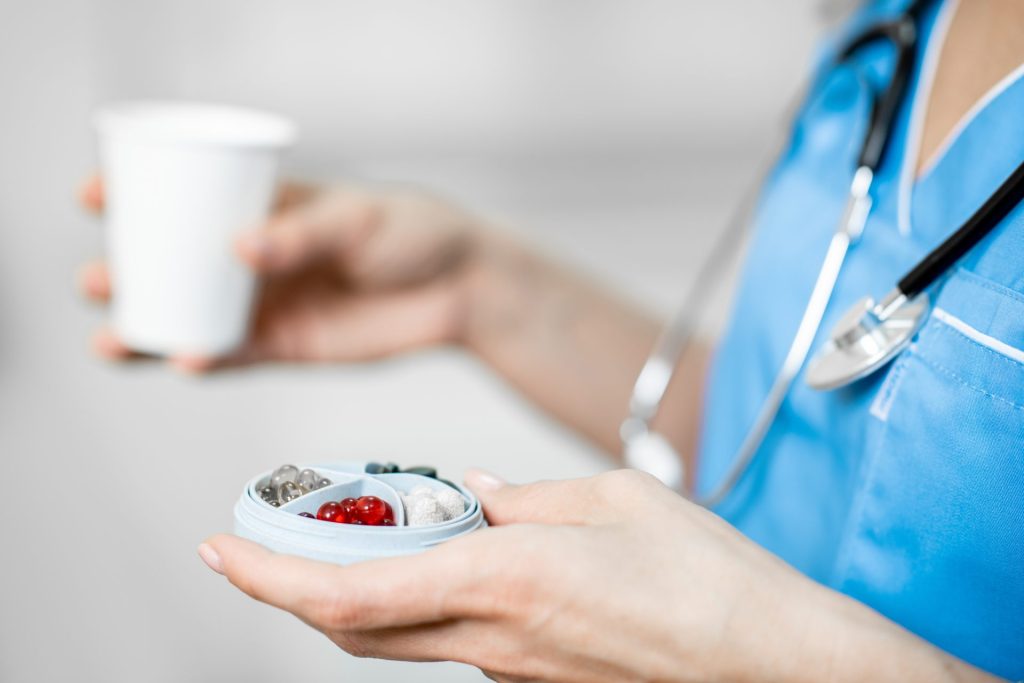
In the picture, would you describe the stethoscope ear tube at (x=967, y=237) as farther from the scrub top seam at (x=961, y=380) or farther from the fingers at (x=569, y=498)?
the fingers at (x=569, y=498)

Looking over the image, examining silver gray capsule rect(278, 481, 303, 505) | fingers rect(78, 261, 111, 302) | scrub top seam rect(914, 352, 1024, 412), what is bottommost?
fingers rect(78, 261, 111, 302)

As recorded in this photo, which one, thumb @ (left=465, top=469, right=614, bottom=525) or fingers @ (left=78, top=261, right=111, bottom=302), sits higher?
thumb @ (left=465, top=469, right=614, bottom=525)

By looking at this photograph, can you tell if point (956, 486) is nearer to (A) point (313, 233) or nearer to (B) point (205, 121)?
(A) point (313, 233)

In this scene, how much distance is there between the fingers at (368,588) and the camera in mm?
391

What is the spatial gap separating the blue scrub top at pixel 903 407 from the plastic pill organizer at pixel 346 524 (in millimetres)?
232

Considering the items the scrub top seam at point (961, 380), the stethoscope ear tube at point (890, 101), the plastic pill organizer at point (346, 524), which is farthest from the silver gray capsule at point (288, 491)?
the stethoscope ear tube at point (890, 101)

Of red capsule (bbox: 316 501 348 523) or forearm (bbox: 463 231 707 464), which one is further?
forearm (bbox: 463 231 707 464)

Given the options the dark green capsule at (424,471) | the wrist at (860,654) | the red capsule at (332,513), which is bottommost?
the dark green capsule at (424,471)

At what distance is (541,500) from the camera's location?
47cm

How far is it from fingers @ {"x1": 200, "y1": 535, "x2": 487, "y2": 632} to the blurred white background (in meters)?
0.74

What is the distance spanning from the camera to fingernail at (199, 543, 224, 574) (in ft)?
1.39

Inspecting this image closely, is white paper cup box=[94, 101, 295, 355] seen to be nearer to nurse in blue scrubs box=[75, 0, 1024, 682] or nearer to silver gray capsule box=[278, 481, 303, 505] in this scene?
nurse in blue scrubs box=[75, 0, 1024, 682]

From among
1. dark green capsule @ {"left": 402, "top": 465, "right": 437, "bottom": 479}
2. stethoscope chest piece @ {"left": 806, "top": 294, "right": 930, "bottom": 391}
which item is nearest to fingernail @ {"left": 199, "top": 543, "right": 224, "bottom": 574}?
dark green capsule @ {"left": 402, "top": 465, "right": 437, "bottom": 479}

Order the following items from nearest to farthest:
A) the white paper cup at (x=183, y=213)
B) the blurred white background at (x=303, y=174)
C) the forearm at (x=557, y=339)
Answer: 1. the white paper cup at (x=183, y=213)
2. the forearm at (x=557, y=339)
3. the blurred white background at (x=303, y=174)
